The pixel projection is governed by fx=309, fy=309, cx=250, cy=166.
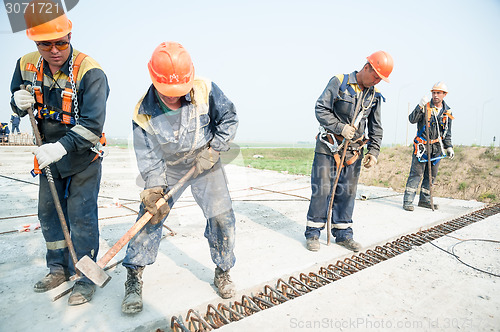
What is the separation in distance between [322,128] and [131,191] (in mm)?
4660

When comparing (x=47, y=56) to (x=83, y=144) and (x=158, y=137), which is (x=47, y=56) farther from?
(x=158, y=137)

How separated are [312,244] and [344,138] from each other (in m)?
1.23

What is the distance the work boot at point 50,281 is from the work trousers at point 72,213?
39mm

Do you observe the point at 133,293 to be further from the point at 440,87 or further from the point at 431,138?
the point at 440,87

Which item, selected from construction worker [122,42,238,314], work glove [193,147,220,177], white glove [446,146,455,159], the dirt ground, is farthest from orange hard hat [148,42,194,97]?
the dirt ground

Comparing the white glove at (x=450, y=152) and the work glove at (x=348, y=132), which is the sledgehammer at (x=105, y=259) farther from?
the white glove at (x=450, y=152)

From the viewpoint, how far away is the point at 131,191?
6.64 metres

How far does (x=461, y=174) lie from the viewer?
31.7 ft

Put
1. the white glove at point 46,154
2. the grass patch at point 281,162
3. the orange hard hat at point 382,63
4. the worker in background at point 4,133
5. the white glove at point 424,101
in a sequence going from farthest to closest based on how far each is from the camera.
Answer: the worker in background at point 4,133 < the grass patch at point 281,162 < the white glove at point 424,101 < the orange hard hat at point 382,63 < the white glove at point 46,154

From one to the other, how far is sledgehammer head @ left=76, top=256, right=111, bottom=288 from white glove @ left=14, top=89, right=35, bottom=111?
47.2 inches

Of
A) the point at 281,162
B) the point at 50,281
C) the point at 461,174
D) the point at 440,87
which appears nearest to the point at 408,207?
the point at 440,87

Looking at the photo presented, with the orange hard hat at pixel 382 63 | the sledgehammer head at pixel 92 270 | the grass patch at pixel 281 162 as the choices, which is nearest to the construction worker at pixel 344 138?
the orange hard hat at pixel 382 63

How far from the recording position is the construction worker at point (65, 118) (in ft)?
7.29

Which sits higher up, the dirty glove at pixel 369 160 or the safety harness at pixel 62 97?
the safety harness at pixel 62 97
